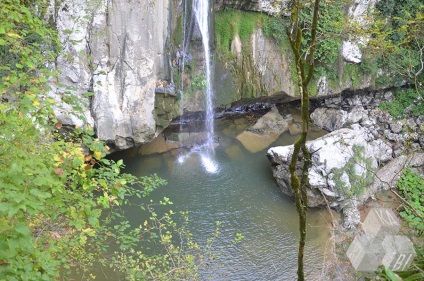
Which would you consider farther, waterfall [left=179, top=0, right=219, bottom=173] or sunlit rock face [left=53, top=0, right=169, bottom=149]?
waterfall [left=179, top=0, right=219, bottom=173]

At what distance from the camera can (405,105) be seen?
12914 millimetres

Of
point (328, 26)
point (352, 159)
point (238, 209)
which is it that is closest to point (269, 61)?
point (328, 26)

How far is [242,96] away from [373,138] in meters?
4.19

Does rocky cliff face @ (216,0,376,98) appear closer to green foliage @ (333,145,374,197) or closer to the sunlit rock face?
the sunlit rock face

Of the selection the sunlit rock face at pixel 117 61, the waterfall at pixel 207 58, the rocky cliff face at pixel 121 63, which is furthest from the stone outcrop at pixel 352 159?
the sunlit rock face at pixel 117 61

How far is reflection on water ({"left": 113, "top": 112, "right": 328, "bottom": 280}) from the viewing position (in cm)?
768

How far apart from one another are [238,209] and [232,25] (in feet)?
17.7

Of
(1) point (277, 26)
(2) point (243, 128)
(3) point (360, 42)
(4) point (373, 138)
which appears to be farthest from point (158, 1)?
(4) point (373, 138)

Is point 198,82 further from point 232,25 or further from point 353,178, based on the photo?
point 353,178

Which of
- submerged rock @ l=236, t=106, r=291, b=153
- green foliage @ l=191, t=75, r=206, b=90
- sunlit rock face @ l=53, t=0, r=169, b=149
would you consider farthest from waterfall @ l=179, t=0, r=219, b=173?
sunlit rock face @ l=53, t=0, r=169, b=149

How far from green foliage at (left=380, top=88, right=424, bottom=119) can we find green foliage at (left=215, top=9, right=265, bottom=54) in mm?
5301

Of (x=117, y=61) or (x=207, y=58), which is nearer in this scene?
(x=117, y=61)

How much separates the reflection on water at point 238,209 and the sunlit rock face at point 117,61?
1593 millimetres

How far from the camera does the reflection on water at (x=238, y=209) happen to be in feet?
25.2
